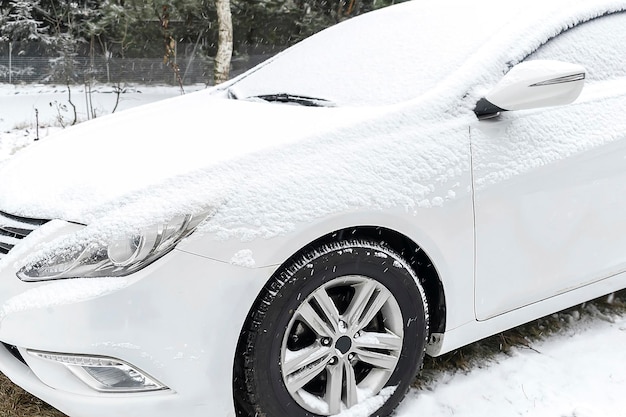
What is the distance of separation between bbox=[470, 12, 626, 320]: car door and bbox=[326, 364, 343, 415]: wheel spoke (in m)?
0.54

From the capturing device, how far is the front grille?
5.61 feet

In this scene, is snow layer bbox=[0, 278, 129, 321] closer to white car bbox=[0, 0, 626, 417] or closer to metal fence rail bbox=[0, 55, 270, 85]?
white car bbox=[0, 0, 626, 417]

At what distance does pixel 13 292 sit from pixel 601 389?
2031 mm

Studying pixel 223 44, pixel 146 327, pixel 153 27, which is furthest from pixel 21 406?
pixel 153 27

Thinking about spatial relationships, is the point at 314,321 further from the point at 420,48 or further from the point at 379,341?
the point at 420,48

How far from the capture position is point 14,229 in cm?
175

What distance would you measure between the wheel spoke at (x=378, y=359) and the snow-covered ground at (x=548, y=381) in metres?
0.26

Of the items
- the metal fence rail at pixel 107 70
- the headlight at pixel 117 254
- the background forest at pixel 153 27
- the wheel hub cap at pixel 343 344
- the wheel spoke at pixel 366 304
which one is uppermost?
the headlight at pixel 117 254

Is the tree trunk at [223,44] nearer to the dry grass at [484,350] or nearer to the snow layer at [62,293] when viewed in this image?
the dry grass at [484,350]

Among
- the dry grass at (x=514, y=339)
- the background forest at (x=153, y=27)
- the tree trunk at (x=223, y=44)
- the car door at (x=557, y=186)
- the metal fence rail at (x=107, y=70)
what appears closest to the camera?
the car door at (x=557, y=186)

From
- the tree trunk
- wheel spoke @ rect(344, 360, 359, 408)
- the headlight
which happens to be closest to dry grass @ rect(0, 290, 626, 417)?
wheel spoke @ rect(344, 360, 359, 408)

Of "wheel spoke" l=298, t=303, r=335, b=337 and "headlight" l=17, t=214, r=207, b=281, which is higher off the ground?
"headlight" l=17, t=214, r=207, b=281

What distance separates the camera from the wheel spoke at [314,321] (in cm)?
172

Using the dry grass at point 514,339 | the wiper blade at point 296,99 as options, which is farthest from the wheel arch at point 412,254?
the wiper blade at point 296,99
